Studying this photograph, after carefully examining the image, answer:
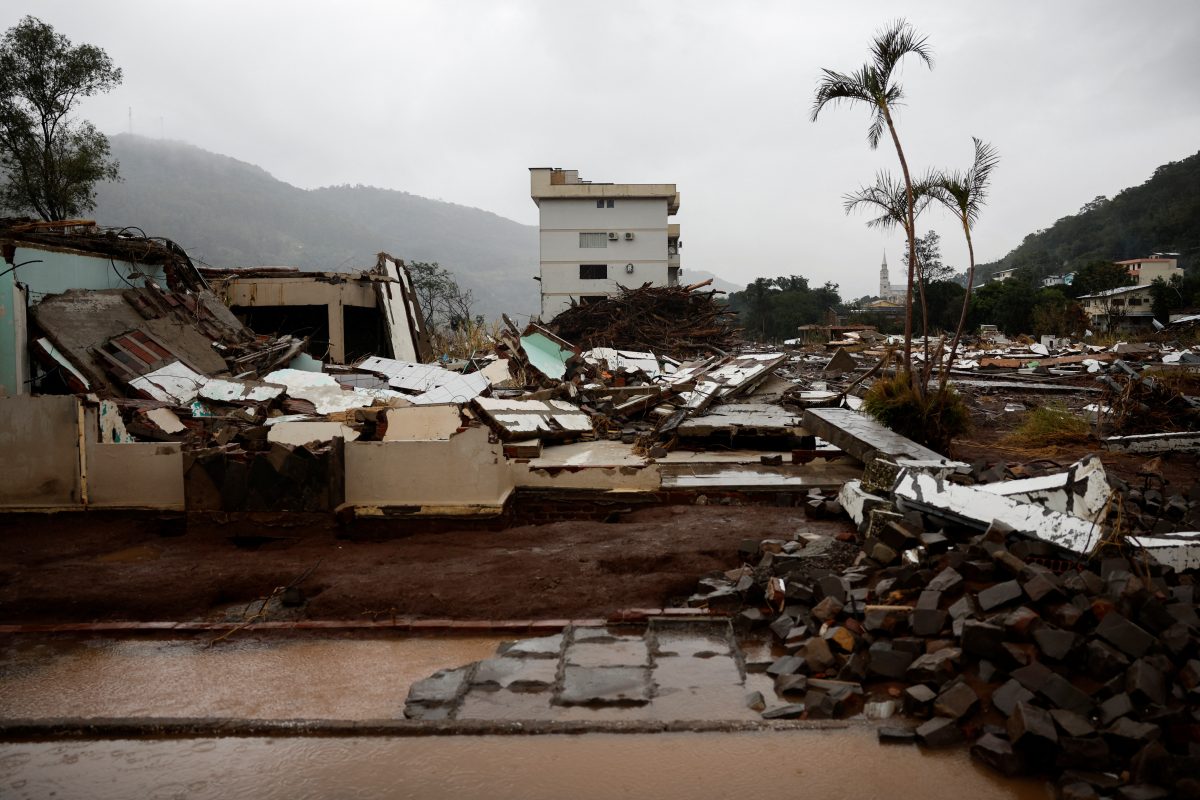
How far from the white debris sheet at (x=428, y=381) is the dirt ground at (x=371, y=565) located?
4.92 m

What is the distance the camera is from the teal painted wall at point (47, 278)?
973cm

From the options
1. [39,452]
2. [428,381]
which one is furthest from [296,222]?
[39,452]

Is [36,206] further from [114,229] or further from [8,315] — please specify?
[8,315]

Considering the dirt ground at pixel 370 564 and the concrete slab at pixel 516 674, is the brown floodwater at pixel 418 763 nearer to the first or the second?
the concrete slab at pixel 516 674

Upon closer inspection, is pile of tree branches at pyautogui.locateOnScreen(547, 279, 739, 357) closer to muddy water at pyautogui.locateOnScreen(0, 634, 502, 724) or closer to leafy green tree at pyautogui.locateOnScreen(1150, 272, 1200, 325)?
muddy water at pyautogui.locateOnScreen(0, 634, 502, 724)

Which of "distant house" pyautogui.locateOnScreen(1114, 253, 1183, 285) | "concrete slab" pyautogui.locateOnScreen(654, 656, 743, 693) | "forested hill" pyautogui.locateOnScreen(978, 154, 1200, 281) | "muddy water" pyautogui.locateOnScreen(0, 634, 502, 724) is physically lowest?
"muddy water" pyautogui.locateOnScreen(0, 634, 502, 724)

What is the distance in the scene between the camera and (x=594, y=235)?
41625 mm

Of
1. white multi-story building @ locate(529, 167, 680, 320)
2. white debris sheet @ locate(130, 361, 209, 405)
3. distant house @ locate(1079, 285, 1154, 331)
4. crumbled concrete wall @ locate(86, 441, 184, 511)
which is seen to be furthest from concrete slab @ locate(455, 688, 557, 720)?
distant house @ locate(1079, 285, 1154, 331)

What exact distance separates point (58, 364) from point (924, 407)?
34.2ft

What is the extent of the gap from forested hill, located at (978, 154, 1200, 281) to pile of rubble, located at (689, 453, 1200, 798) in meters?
62.4

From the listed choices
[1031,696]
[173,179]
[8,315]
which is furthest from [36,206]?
[173,179]

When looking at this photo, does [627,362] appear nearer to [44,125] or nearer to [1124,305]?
[44,125]

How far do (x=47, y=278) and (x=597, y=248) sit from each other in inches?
1278

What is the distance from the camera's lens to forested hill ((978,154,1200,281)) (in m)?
62.1
